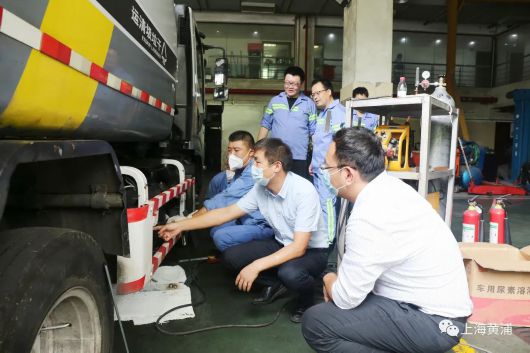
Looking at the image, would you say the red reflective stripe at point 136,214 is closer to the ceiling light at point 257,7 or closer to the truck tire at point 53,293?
the truck tire at point 53,293

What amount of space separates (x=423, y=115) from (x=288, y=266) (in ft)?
3.71

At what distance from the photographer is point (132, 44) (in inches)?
79.8

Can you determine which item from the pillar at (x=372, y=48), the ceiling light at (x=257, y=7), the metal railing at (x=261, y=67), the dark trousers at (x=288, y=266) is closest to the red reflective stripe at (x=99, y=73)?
the dark trousers at (x=288, y=266)

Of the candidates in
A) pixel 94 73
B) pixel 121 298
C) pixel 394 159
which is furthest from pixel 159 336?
pixel 394 159

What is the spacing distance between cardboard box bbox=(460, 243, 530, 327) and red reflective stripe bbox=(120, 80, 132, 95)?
2.00m

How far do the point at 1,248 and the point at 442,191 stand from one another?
9.04ft

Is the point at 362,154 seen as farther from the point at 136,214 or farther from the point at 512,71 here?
the point at 512,71

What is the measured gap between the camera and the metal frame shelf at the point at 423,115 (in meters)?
2.34

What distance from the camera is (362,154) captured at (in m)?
1.65

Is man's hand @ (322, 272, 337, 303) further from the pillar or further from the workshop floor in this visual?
the pillar

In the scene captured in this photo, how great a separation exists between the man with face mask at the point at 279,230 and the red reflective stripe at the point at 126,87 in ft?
2.53

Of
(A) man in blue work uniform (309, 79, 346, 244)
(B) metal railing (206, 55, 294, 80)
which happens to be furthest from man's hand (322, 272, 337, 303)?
(B) metal railing (206, 55, 294, 80)

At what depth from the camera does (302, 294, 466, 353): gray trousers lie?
5.11 feet

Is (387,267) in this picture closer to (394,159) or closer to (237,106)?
(394,159)
